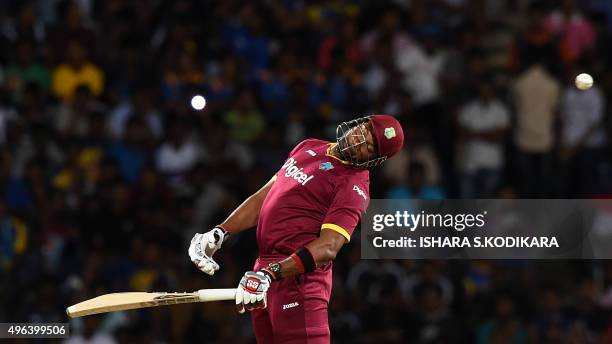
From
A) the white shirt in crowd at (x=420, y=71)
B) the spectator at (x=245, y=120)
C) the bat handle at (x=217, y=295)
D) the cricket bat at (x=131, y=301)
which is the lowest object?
the bat handle at (x=217, y=295)

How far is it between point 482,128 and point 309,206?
644 centimetres

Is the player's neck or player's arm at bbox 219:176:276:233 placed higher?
the player's neck

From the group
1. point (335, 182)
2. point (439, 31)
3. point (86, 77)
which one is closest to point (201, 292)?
point (335, 182)

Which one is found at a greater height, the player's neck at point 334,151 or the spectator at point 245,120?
the spectator at point 245,120

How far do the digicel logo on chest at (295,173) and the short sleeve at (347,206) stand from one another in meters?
0.24

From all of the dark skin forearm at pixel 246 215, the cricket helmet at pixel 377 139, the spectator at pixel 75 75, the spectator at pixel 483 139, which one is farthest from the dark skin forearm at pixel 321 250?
the spectator at pixel 75 75

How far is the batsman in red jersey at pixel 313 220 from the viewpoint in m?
8.16

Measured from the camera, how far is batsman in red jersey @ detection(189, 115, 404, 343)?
8156 mm

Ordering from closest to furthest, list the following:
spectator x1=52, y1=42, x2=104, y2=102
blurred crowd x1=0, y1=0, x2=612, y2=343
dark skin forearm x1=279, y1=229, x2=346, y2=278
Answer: dark skin forearm x1=279, y1=229, x2=346, y2=278 → blurred crowd x1=0, y1=0, x2=612, y2=343 → spectator x1=52, y1=42, x2=104, y2=102

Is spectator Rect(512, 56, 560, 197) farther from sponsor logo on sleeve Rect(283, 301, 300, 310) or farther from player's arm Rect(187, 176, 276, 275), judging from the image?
sponsor logo on sleeve Rect(283, 301, 300, 310)

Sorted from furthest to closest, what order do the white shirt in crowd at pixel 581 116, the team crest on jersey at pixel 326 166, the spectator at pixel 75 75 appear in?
1. the spectator at pixel 75 75
2. the white shirt in crowd at pixel 581 116
3. the team crest on jersey at pixel 326 166

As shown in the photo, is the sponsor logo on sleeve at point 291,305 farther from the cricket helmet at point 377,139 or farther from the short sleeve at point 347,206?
the cricket helmet at point 377,139

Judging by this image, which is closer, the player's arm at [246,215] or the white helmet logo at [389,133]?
the white helmet logo at [389,133]

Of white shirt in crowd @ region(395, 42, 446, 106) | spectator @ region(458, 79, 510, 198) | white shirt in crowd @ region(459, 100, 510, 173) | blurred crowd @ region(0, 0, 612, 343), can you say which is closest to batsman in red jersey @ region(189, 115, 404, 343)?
blurred crowd @ region(0, 0, 612, 343)
